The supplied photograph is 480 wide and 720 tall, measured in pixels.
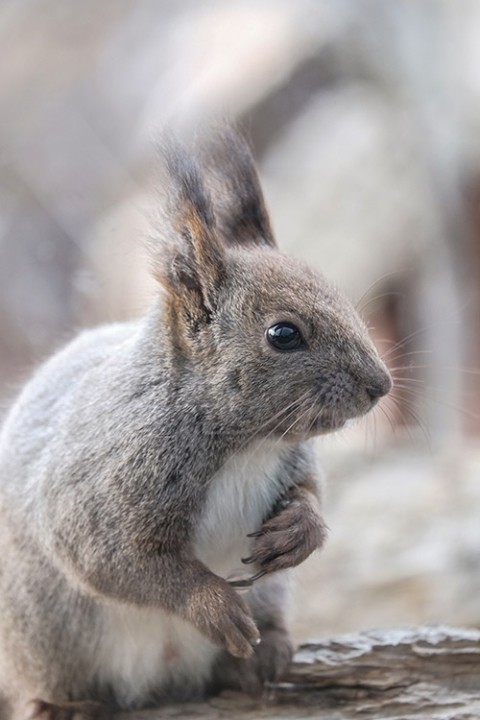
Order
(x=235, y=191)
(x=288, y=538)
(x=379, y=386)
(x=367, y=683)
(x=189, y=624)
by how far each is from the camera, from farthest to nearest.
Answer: (x=367, y=683) → (x=235, y=191) → (x=189, y=624) → (x=288, y=538) → (x=379, y=386)

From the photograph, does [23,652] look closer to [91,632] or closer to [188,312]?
[91,632]

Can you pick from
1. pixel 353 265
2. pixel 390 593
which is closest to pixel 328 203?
pixel 353 265

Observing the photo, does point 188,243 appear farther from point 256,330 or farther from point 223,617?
point 223,617

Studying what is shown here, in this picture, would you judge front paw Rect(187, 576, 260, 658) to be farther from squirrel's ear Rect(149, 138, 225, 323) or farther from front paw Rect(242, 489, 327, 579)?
squirrel's ear Rect(149, 138, 225, 323)

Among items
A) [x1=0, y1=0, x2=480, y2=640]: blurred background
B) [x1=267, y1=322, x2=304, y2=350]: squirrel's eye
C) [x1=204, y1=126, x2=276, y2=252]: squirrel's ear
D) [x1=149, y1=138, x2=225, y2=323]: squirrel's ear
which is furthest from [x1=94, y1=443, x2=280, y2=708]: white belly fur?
[x1=0, y1=0, x2=480, y2=640]: blurred background

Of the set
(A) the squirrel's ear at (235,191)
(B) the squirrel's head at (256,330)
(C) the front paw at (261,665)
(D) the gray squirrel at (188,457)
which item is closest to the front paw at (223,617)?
(D) the gray squirrel at (188,457)

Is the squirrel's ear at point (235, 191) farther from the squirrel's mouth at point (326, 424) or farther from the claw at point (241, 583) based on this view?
the claw at point (241, 583)

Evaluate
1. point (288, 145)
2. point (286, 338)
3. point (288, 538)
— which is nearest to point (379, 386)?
point (286, 338)
